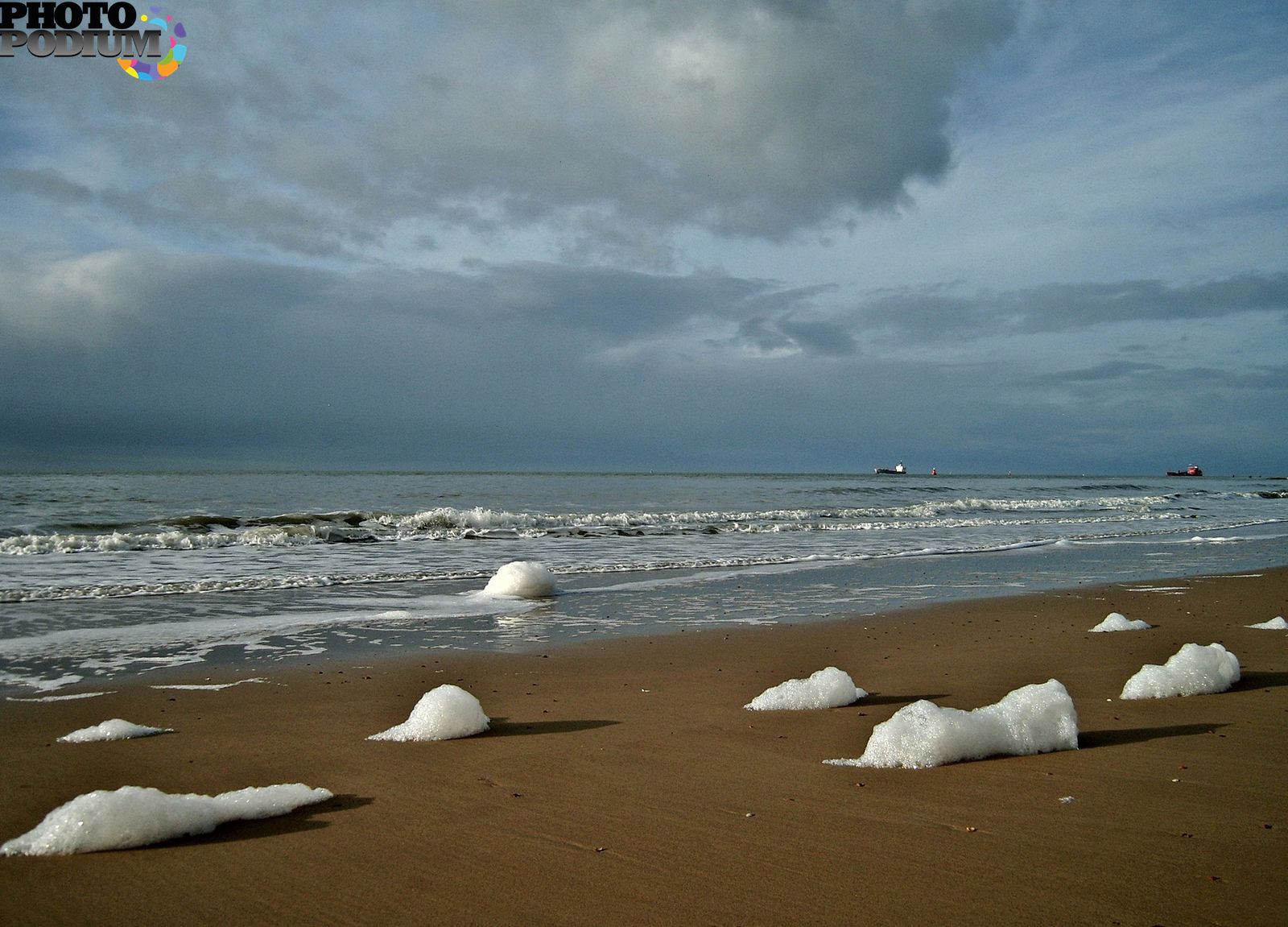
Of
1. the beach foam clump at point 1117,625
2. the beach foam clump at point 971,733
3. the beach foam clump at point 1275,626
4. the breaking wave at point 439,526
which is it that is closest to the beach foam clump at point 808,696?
the beach foam clump at point 971,733

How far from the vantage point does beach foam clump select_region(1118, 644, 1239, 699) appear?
197 inches

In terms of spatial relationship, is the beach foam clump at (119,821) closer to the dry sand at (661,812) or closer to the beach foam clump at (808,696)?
the dry sand at (661,812)

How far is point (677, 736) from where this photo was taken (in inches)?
173

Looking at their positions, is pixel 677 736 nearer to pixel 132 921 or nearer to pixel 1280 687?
pixel 132 921

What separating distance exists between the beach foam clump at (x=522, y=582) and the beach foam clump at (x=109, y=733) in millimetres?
5914

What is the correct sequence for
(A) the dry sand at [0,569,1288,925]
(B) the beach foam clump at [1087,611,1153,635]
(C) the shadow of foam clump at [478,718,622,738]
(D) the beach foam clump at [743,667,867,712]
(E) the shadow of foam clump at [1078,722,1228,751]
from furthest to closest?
1. (B) the beach foam clump at [1087,611,1153,635]
2. (D) the beach foam clump at [743,667,867,712]
3. (C) the shadow of foam clump at [478,718,622,738]
4. (E) the shadow of foam clump at [1078,722,1228,751]
5. (A) the dry sand at [0,569,1288,925]

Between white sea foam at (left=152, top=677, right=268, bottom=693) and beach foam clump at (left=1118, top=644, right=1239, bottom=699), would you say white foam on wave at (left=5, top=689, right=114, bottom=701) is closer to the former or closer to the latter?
white sea foam at (left=152, top=677, right=268, bottom=693)

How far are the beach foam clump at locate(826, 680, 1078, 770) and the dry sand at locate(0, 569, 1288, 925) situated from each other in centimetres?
11

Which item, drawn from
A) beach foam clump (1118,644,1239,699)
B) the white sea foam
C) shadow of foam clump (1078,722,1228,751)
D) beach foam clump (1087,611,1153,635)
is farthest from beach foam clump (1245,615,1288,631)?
the white sea foam

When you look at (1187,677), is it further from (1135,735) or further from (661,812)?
(661,812)

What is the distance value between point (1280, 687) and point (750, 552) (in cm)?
1165

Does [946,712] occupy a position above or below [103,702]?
above

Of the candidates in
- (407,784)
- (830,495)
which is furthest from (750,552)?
(830,495)

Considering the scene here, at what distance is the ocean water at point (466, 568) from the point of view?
308 inches
